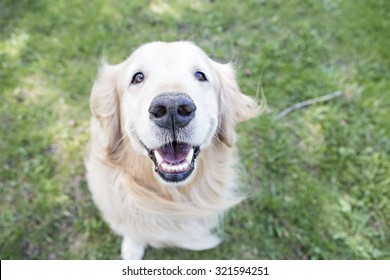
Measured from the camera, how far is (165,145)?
214 cm

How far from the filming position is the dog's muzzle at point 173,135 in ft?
6.31

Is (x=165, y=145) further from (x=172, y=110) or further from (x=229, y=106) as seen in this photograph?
(x=229, y=106)

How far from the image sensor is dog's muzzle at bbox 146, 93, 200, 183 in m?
1.92

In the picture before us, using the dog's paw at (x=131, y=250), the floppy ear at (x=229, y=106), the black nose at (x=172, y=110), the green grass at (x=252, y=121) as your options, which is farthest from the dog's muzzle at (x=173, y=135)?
the green grass at (x=252, y=121)

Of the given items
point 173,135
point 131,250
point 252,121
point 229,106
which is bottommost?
point 131,250

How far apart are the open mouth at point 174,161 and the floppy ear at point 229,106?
63 centimetres

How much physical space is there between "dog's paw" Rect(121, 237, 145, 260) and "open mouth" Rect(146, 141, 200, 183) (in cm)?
137

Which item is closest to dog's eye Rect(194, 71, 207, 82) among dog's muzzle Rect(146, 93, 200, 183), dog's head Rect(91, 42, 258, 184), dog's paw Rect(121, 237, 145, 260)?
dog's head Rect(91, 42, 258, 184)

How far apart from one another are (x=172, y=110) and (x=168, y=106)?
1.4 inches

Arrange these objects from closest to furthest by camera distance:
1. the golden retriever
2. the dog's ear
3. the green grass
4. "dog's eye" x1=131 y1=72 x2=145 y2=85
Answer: the golden retriever
"dog's eye" x1=131 y1=72 x2=145 y2=85
the dog's ear
the green grass

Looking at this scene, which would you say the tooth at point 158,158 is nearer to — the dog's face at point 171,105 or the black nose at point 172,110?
the dog's face at point 171,105

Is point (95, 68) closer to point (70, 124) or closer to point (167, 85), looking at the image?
point (70, 124)

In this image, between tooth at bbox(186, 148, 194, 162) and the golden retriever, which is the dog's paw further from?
tooth at bbox(186, 148, 194, 162)

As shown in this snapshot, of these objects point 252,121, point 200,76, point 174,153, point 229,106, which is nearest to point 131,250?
point 174,153
